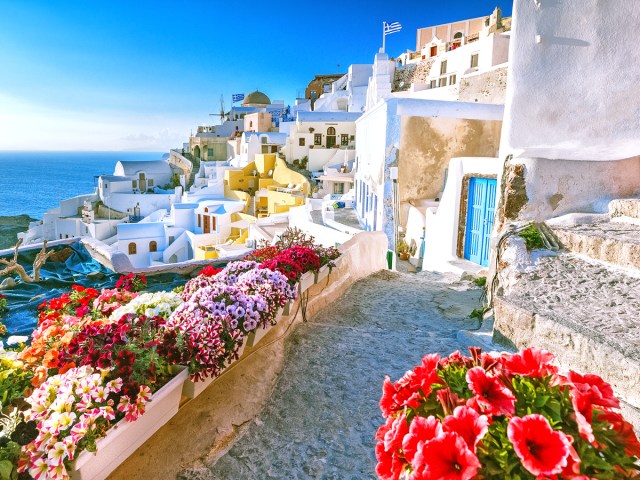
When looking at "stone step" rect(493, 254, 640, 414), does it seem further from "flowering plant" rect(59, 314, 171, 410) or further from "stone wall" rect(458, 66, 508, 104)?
"stone wall" rect(458, 66, 508, 104)

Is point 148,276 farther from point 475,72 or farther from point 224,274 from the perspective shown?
point 475,72

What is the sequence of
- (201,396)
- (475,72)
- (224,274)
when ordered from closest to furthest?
(201,396) < (224,274) < (475,72)

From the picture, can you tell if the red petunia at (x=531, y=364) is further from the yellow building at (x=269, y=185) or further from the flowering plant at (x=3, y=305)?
the yellow building at (x=269, y=185)

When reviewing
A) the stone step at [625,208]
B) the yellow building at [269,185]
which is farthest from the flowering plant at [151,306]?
the yellow building at [269,185]

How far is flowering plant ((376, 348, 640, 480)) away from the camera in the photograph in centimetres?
140

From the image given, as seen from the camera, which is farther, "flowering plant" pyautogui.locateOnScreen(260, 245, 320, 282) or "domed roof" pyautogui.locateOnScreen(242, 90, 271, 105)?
"domed roof" pyautogui.locateOnScreen(242, 90, 271, 105)

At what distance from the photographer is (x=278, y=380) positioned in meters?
4.08

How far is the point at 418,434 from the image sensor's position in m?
1.54

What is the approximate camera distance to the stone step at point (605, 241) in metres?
4.11

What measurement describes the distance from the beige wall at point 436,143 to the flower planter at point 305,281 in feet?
28.2

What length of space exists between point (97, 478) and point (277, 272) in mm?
2502

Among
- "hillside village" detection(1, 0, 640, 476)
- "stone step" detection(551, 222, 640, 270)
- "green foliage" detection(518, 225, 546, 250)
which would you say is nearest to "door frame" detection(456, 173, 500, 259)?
"hillside village" detection(1, 0, 640, 476)

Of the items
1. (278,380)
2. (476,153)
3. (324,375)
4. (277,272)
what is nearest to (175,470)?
(278,380)

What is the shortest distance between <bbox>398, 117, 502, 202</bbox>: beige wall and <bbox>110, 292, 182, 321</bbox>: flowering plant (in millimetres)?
10369
